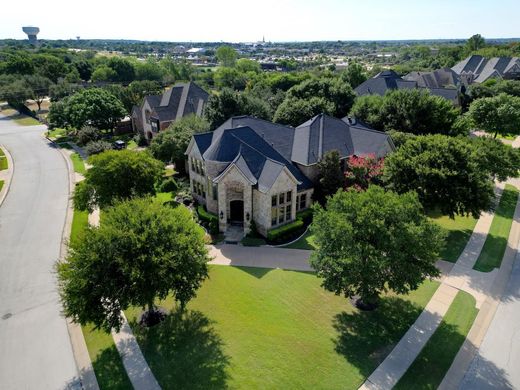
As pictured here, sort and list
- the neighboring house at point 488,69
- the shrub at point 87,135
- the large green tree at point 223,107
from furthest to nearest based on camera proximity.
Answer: the neighboring house at point 488,69
the shrub at point 87,135
the large green tree at point 223,107

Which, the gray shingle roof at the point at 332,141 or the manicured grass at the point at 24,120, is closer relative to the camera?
the gray shingle roof at the point at 332,141

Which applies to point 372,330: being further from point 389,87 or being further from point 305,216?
point 389,87

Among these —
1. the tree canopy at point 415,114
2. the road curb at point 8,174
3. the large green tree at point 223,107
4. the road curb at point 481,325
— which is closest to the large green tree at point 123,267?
the road curb at point 481,325

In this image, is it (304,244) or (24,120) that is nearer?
(304,244)

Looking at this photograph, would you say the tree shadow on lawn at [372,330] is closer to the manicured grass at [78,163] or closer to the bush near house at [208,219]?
the bush near house at [208,219]

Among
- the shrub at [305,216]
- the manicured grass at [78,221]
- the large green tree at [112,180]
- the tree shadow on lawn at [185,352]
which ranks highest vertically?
the large green tree at [112,180]

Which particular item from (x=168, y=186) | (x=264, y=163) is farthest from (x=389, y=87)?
(x=168, y=186)

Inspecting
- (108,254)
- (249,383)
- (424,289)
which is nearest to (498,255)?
(424,289)
